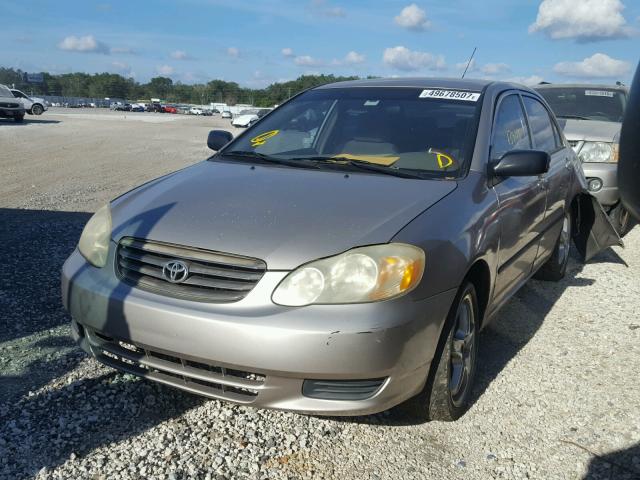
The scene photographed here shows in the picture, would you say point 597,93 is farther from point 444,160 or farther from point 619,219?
point 444,160

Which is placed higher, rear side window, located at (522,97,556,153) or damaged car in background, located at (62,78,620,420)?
rear side window, located at (522,97,556,153)

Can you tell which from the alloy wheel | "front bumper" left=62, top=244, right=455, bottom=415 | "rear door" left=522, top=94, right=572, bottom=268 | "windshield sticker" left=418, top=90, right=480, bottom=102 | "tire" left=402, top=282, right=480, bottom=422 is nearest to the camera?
"front bumper" left=62, top=244, right=455, bottom=415

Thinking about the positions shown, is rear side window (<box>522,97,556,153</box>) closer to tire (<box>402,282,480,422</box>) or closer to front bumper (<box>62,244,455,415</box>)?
tire (<box>402,282,480,422</box>)

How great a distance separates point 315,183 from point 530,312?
2.30m

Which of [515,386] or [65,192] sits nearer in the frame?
[515,386]

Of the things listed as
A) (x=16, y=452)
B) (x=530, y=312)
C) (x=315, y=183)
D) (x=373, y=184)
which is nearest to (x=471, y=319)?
(x=373, y=184)

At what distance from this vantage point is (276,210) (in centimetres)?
267

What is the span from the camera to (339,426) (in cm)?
276

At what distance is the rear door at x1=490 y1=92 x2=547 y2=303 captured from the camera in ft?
10.7

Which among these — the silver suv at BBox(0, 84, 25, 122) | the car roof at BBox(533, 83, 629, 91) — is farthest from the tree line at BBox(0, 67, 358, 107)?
the car roof at BBox(533, 83, 629, 91)

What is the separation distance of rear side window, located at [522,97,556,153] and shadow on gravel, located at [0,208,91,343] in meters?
3.53

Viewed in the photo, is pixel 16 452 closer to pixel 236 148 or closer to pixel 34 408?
pixel 34 408

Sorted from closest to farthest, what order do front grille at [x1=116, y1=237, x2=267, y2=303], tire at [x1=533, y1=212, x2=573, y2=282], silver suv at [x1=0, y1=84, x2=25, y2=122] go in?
front grille at [x1=116, y1=237, x2=267, y2=303] → tire at [x1=533, y1=212, x2=573, y2=282] → silver suv at [x1=0, y1=84, x2=25, y2=122]

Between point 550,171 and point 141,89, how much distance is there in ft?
415
